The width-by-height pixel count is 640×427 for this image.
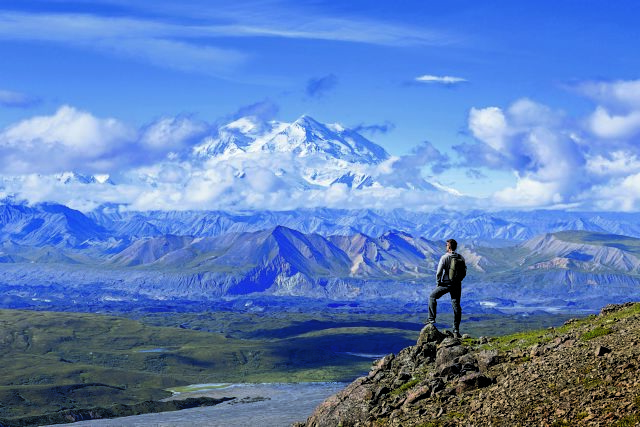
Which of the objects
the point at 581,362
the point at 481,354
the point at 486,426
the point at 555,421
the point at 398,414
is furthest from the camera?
the point at 481,354

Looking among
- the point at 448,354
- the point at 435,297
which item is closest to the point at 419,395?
the point at 448,354

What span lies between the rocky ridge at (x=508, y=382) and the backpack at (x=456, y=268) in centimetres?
481

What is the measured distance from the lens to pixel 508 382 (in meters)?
45.4

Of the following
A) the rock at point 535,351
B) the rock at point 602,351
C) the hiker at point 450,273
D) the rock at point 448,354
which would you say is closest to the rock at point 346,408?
the rock at point 448,354

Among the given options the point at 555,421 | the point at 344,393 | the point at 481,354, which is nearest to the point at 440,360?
the point at 481,354

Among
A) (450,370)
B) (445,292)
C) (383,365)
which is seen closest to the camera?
(450,370)

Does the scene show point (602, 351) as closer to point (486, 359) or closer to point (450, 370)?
point (486, 359)

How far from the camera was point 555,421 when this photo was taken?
3834cm

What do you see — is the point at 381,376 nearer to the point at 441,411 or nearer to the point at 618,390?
the point at 441,411

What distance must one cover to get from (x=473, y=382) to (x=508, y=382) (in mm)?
2477

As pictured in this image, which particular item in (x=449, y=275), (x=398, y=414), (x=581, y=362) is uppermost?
(x=449, y=275)

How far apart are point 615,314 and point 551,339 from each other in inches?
330

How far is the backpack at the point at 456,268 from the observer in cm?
5412

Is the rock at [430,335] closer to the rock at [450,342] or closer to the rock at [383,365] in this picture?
the rock at [450,342]
